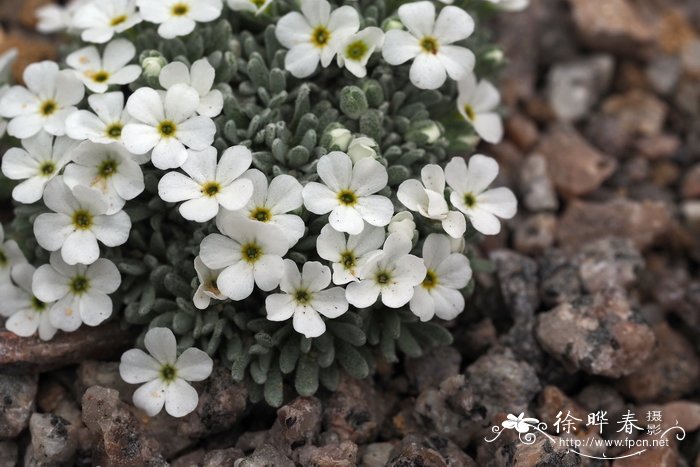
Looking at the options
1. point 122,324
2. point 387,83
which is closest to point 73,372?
point 122,324

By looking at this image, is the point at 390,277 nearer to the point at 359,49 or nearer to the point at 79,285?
the point at 359,49

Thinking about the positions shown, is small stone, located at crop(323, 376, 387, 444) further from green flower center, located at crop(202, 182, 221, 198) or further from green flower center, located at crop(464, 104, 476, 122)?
green flower center, located at crop(464, 104, 476, 122)

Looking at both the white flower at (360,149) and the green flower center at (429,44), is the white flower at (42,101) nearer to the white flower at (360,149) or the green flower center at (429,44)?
the white flower at (360,149)

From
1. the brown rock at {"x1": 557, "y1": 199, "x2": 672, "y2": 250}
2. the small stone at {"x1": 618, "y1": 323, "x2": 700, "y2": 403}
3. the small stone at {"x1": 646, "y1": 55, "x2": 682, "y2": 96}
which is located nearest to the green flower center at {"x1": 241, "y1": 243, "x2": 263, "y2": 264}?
the small stone at {"x1": 618, "y1": 323, "x2": 700, "y2": 403}

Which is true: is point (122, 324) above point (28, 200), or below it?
below

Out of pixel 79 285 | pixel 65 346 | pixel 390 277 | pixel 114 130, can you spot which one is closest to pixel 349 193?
pixel 390 277

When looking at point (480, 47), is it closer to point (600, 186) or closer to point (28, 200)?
point (600, 186)

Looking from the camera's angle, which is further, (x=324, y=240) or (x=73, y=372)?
(x=73, y=372)
